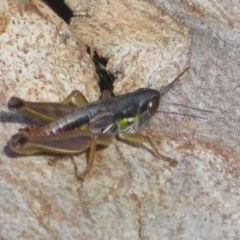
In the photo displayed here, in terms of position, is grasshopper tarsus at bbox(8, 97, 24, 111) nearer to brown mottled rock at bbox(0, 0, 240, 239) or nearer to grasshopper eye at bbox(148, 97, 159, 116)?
brown mottled rock at bbox(0, 0, 240, 239)

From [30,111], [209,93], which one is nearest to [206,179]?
[209,93]

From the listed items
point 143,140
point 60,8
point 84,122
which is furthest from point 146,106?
point 60,8

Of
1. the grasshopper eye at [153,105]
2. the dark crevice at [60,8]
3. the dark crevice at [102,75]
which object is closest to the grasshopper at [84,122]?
the grasshopper eye at [153,105]

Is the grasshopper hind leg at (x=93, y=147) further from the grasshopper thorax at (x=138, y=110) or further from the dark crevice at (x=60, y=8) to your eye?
the dark crevice at (x=60, y=8)

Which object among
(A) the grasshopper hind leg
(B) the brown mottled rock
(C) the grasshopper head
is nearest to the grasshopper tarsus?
(B) the brown mottled rock

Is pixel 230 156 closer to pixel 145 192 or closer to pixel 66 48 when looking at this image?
pixel 145 192

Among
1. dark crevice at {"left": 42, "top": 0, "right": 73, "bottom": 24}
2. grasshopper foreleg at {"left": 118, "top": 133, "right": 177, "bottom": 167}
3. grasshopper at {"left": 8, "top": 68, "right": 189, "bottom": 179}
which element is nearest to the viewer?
grasshopper at {"left": 8, "top": 68, "right": 189, "bottom": 179}
